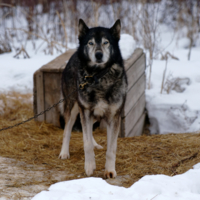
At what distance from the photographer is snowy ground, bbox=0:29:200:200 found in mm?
2352

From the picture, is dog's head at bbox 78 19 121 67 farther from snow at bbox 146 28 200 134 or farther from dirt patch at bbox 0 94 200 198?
snow at bbox 146 28 200 134

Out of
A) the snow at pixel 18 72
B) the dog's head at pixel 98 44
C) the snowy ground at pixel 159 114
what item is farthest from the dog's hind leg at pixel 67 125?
the snow at pixel 18 72

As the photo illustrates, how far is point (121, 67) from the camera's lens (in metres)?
3.15

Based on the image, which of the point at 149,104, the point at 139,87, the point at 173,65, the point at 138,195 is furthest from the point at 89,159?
the point at 173,65

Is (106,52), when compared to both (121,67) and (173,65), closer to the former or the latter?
(121,67)

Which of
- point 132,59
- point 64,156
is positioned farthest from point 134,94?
point 64,156

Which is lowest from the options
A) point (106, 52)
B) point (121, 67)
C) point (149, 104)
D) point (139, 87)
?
point (149, 104)

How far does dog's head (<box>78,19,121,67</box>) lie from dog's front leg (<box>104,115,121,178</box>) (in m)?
0.58

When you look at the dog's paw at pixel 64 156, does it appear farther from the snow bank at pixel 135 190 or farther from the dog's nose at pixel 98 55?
the dog's nose at pixel 98 55

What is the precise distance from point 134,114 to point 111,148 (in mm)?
1984

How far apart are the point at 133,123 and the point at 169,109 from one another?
2.73ft

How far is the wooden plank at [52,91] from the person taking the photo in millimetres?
4617

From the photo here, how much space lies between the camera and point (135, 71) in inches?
197

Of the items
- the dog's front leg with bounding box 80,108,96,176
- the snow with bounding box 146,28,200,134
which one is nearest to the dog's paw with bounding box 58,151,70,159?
the dog's front leg with bounding box 80,108,96,176
